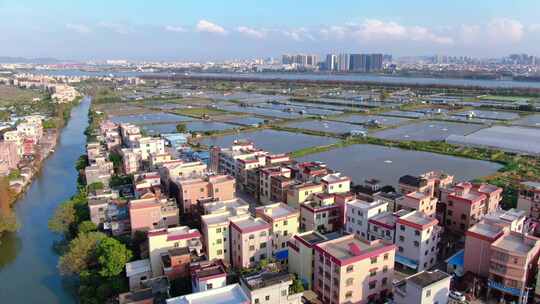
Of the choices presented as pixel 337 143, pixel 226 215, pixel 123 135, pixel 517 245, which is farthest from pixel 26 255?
pixel 337 143

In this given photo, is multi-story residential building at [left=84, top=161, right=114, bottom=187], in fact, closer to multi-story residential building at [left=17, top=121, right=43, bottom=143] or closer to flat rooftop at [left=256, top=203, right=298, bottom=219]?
flat rooftop at [left=256, top=203, right=298, bottom=219]

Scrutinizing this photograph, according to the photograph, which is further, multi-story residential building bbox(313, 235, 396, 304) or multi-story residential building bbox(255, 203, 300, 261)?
multi-story residential building bbox(255, 203, 300, 261)

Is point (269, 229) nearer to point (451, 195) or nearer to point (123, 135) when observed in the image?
point (451, 195)

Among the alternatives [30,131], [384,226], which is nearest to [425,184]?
[384,226]

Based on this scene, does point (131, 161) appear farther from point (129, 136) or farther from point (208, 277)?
point (208, 277)

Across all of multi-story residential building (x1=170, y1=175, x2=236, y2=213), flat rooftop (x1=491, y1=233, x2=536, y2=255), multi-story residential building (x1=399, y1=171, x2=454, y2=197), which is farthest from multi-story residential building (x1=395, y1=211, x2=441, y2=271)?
multi-story residential building (x1=170, y1=175, x2=236, y2=213)

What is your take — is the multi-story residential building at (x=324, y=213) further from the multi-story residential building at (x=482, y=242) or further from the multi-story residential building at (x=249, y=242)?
the multi-story residential building at (x=482, y=242)

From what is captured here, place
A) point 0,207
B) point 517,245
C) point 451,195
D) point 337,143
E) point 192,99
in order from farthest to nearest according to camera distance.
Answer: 1. point 192,99
2. point 337,143
3. point 0,207
4. point 451,195
5. point 517,245
